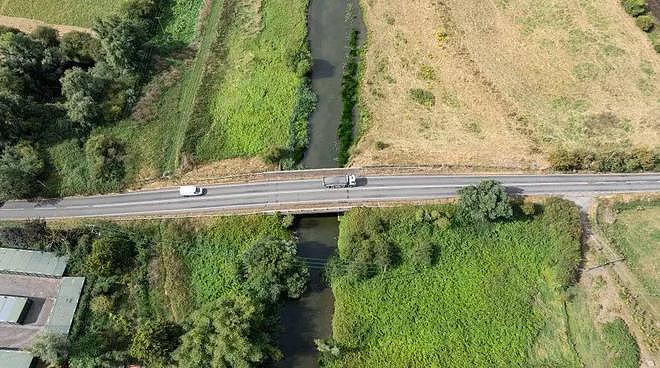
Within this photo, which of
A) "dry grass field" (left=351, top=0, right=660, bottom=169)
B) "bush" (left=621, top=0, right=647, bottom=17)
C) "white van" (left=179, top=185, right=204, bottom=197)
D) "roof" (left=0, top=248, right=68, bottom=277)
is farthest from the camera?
"bush" (left=621, top=0, right=647, bottom=17)

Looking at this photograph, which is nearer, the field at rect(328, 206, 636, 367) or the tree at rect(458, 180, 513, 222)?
the field at rect(328, 206, 636, 367)

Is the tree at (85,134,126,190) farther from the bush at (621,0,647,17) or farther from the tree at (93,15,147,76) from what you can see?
the bush at (621,0,647,17)

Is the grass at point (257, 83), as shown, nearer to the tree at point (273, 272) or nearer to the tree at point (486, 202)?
the tree at point (273, 272)

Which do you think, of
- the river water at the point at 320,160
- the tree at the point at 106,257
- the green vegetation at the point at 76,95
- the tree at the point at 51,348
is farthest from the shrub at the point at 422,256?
the tree at the point at 51,348

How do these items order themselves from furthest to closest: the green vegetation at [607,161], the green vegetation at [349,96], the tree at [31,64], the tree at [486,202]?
the tree at [31,64] < the green vegetation at [349,96] < the green vegetation at [607,161] < the tree at [486,202]

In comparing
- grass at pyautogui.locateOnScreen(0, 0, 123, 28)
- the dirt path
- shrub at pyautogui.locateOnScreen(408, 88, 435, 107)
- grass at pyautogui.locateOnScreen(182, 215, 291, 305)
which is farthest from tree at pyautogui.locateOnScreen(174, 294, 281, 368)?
grass at pyautogui.locateOnScreen(0, 0, 123, 28)

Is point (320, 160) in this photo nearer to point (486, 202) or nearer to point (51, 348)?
point (486, 202)
